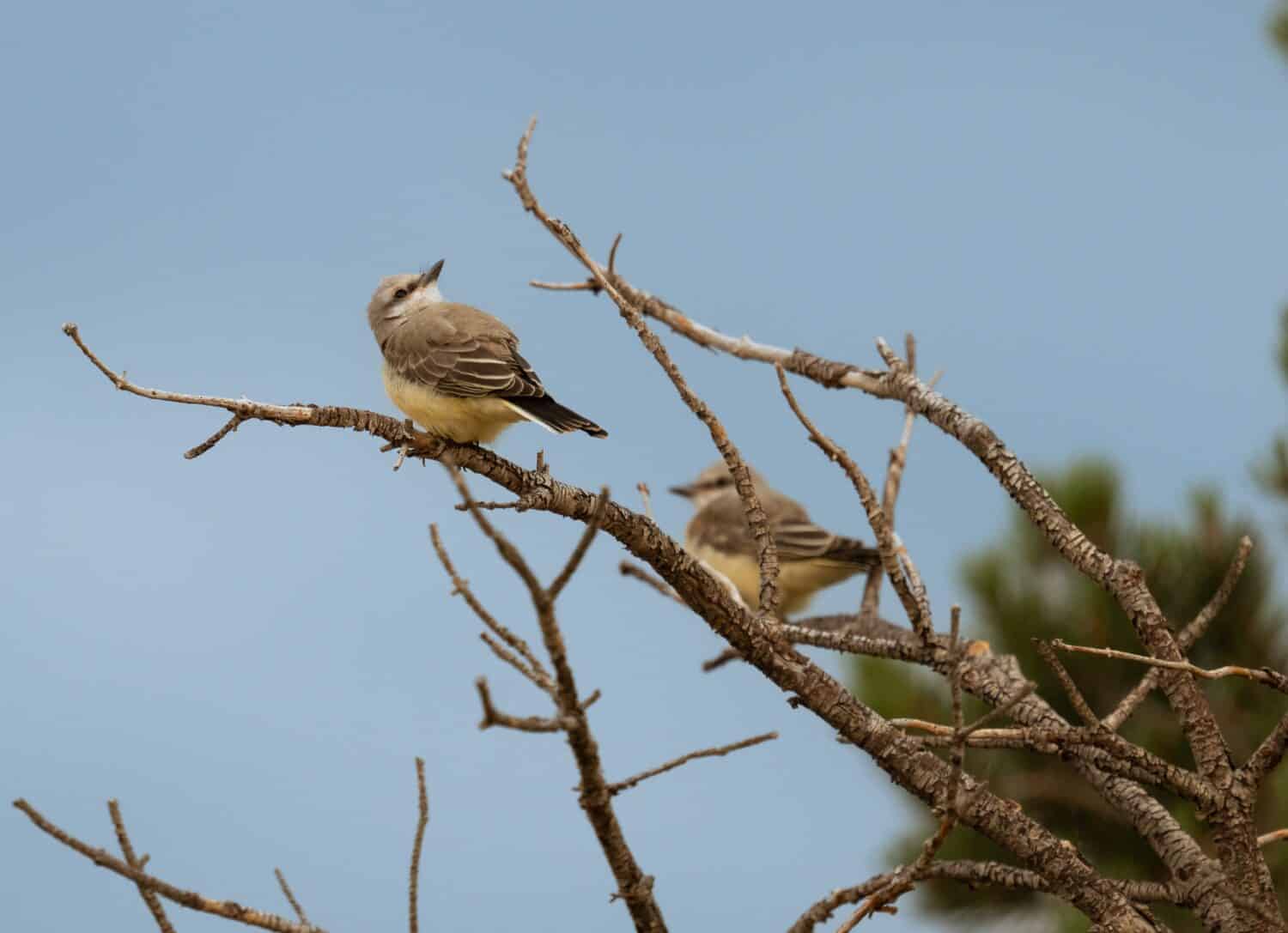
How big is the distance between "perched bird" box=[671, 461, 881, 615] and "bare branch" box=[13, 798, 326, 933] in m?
4.14

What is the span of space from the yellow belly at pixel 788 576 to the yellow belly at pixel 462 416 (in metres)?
2.71

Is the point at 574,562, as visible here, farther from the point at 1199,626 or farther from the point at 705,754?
the point at 1199,626

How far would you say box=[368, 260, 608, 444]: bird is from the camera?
4195 millimetres

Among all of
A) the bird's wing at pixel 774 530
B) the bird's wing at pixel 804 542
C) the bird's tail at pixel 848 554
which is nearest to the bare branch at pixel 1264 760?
the bird's wing at pixel 774 530

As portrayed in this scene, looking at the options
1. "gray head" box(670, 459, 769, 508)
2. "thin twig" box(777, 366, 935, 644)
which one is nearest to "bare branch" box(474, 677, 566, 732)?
"thin twig" box(777, 366, 935, 644)

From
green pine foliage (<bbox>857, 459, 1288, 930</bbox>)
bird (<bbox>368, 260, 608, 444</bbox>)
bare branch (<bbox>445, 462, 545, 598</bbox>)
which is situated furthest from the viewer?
green pine foliage (<bbox>857, 459, 1288, 930</bbox>)

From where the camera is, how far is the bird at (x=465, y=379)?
13.8ft

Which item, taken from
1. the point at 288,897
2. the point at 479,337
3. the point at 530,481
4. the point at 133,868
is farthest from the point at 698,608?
the point at 479,337

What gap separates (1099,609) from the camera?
8.04 metres

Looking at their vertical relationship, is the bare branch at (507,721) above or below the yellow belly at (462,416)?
below

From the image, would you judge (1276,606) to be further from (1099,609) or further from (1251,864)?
(1251,864)

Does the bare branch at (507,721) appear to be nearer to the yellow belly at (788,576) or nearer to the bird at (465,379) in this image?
the bird at (465,379)

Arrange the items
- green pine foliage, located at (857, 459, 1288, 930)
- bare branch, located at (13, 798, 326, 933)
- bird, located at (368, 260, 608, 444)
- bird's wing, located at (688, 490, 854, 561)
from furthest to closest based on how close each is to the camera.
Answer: green pine foliage, located at (857, 459, 1288, 930) < bird's wing, located at (688, 490, 854, 561) < bird, located at (368, 260, 608, 444) < bare branch, located at (13, 798, 326, 933)

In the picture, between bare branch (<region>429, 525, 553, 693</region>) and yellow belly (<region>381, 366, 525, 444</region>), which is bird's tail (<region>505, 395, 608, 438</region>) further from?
bare branch (<region>429, 525, 553, 693</region>)
